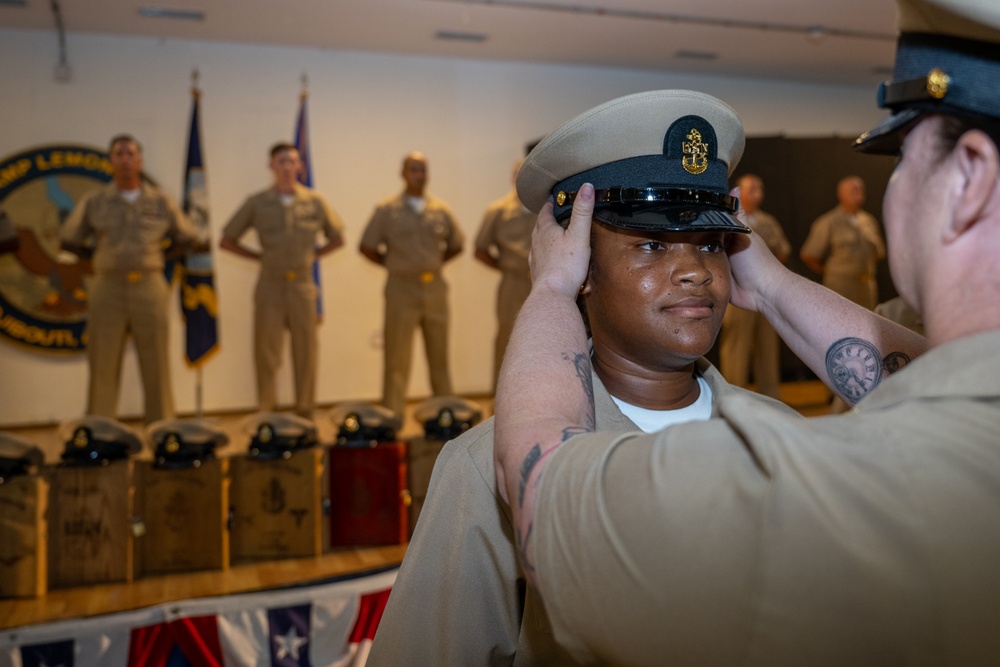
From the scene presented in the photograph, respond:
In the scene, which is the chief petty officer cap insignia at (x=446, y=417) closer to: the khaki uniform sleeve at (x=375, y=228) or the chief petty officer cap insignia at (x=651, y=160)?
the khaki uniform sleeve at (x=375, y=228)

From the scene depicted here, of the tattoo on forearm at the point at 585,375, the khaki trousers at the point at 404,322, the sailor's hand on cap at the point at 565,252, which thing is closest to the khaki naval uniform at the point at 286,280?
the khaki trousers at the point at 404,322

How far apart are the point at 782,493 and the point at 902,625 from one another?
13 cm

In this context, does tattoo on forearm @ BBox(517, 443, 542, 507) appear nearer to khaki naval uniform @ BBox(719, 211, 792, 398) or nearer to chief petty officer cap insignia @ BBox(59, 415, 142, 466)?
chief petty officer cap insignia @ BBox(59, 415, 142, 466)

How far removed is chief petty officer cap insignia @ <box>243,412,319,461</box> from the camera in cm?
389

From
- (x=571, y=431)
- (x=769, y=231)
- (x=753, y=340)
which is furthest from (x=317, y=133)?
(x=571, y=431)

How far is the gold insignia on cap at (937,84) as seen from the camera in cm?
73

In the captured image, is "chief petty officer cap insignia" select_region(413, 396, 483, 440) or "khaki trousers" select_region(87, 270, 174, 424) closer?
"chief petty officer cap insignia" select_region(413, 396, 483, 440)

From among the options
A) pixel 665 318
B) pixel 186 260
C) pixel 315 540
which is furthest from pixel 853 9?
pixel 665 318

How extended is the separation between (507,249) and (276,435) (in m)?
3.62

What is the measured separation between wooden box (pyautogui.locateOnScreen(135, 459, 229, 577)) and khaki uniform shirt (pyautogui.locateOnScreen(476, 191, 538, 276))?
380 cm

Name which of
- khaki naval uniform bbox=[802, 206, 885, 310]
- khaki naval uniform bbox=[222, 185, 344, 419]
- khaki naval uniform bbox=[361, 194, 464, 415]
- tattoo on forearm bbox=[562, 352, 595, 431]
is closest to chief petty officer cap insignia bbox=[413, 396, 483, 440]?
khaki naval uniform bbox=[361, 194, 464, 415]

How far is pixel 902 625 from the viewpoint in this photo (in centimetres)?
64

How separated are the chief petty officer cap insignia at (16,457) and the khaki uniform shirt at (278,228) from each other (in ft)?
10.6

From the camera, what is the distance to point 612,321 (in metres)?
1.46
